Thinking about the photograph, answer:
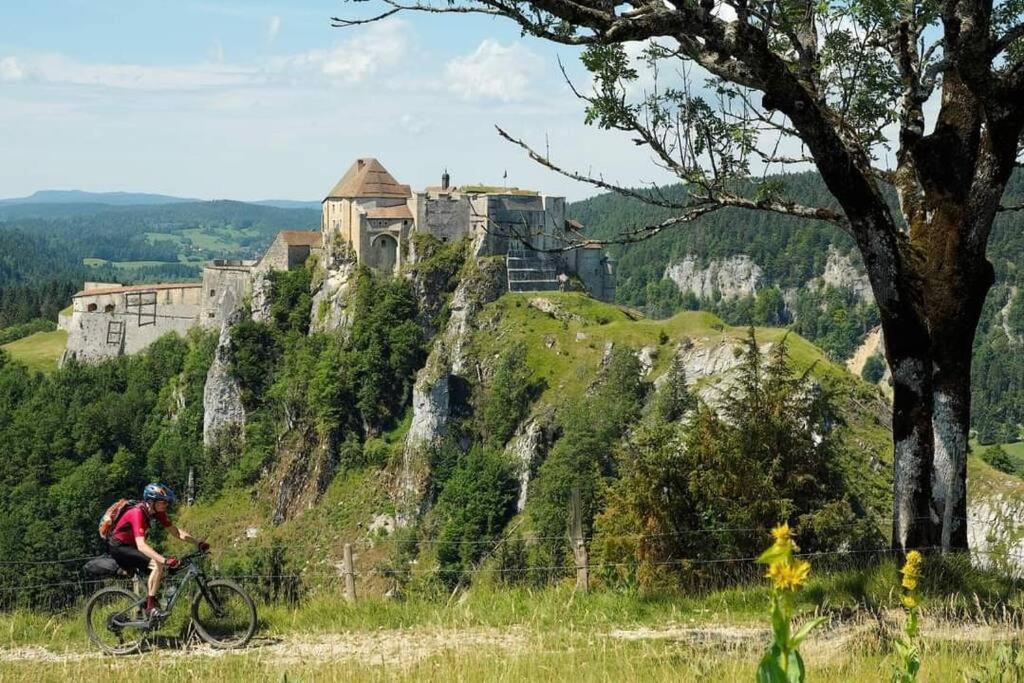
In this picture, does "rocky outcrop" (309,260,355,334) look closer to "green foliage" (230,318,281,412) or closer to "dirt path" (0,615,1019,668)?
"green foliage" (230,318,281,412)

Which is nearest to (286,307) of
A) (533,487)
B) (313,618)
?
(533,487)

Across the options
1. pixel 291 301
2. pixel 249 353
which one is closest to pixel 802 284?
pixel 291 301

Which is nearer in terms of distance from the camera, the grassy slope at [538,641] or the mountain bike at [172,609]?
the grassy slope at [538,641]

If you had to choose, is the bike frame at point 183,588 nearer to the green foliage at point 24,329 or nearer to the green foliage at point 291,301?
the green foliage at point 291,301

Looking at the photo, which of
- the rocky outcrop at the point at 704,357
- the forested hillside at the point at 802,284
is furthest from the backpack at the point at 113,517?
the forested hillside at the point at 802,284

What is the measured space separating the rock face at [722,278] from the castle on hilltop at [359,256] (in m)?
88.7

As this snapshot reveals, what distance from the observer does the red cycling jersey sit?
9.34 meters

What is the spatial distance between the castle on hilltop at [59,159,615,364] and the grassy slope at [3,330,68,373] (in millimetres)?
4403

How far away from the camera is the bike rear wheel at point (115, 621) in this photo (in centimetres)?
913

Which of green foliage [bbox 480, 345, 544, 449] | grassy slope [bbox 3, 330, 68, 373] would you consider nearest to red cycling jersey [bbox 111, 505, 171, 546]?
green foliage [bbox 480, 345, 544, 449]

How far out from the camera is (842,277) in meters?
150

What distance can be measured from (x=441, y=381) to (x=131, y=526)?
148ft

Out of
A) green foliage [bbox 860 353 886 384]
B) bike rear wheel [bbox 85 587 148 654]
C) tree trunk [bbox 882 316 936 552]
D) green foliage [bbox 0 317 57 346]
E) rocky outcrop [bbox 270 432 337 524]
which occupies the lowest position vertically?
rocky outcrop [bbox 270 432 337 524]

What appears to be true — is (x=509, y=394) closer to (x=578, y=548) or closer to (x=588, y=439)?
(x=588, y=439)
